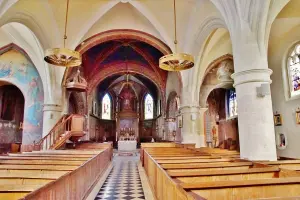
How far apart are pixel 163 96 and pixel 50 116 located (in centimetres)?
916

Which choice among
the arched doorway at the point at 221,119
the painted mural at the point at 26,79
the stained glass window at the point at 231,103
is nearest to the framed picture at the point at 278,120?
the arched doorway at the point at 221,119

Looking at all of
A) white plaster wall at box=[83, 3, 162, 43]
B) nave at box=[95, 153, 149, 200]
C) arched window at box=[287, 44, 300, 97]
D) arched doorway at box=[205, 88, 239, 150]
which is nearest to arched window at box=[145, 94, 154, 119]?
arched doorway at box=[205, 88, 239, 150]

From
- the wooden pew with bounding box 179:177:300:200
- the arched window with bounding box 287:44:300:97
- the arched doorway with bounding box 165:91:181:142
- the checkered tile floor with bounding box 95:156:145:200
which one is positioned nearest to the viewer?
the wooden pew with bounding box 179:177:300:200

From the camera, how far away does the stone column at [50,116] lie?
1238 centimetres

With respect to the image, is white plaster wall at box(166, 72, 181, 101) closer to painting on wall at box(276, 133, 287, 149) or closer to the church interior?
the church interior

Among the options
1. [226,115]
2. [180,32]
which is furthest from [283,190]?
[226,115]

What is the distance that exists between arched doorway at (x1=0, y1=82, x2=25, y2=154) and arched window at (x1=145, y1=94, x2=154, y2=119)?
13.0 metres

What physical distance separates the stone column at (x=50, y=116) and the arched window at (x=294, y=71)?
1131 centimetres

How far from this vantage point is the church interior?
11.9 feet

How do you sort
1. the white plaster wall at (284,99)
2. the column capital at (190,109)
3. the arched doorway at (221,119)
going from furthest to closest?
1. the arched doorway at (221,119)
2. the column capital at (190,109)
3. the white plaster wall at (284,99)

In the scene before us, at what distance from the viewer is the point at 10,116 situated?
659 inches

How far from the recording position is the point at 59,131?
11508 mm

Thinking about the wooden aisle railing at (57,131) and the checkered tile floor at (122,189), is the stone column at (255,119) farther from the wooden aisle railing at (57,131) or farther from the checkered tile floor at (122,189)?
the wooden aisle railing at (57,131)

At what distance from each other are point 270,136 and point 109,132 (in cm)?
2137
